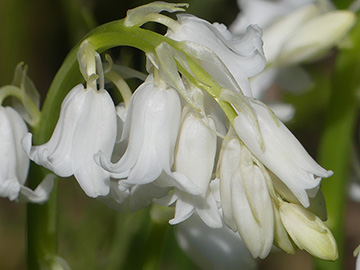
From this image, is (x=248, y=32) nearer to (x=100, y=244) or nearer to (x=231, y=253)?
(x=231, y=253)

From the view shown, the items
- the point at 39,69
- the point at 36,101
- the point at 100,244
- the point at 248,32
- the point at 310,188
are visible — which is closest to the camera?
the point at 310,188

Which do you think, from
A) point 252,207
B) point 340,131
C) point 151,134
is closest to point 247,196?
point 252,207

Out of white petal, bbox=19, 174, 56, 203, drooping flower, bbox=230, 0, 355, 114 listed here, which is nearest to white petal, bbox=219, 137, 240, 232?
white petal, bbox=19, 174, 56, 203

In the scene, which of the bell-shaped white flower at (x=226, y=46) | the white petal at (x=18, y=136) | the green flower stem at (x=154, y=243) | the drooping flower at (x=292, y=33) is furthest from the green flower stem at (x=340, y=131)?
the white petal at (x=18, y=136)

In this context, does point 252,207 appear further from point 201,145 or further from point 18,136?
point 18,136

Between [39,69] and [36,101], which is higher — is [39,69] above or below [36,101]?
below

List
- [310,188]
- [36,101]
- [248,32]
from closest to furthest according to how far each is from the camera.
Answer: [310,188]
[248,32]
[36,101]

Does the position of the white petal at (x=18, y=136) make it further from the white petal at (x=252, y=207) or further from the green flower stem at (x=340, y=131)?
the green flower stem at (x=340, y=131)

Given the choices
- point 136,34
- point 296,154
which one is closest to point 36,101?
point 136,34
